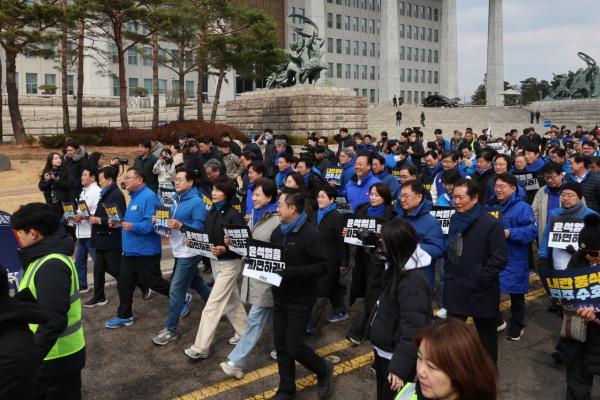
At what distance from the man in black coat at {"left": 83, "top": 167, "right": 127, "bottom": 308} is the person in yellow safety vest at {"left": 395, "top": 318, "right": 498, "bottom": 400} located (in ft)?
17.7

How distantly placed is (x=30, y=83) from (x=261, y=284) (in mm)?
60747

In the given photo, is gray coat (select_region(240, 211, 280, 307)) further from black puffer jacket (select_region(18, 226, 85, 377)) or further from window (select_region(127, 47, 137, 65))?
window (select_region(127, 47, 137, 65))

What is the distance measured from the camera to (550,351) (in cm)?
570

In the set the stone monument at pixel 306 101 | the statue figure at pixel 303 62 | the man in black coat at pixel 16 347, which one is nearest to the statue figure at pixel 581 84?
the stone monument at pixel 306 101

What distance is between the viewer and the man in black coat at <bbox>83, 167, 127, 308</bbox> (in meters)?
6.69

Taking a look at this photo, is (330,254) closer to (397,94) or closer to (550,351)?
(550,351)

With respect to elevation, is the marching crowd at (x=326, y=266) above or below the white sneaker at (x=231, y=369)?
above

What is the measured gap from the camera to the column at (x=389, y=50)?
201 ft

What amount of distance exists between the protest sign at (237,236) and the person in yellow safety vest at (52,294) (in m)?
1.75

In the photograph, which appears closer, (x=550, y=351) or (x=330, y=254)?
(x=550, y=351)

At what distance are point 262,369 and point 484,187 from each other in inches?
187

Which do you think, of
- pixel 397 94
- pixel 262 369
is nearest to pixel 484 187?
pixel 262 369

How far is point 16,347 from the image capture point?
7.98 ft

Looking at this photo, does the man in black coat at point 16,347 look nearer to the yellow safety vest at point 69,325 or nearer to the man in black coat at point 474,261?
the yellow safety vest at point 69,325
